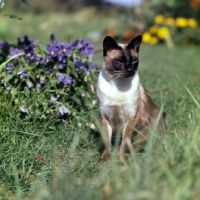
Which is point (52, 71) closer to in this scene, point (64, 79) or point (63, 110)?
point (64, 79)

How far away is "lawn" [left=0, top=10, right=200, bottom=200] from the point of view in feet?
7.99

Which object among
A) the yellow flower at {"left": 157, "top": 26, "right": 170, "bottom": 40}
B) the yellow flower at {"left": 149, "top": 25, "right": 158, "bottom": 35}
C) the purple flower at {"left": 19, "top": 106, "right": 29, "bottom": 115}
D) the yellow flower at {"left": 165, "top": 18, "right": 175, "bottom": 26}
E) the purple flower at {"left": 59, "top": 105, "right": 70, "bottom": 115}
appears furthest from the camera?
the yellow flower at {"left": 165, "top": 18, "right": 175, "bottom": 26}

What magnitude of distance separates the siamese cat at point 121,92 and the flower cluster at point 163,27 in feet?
36.5

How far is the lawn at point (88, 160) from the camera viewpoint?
7.99 ft

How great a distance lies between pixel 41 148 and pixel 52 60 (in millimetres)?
1214

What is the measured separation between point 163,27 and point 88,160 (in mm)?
12359

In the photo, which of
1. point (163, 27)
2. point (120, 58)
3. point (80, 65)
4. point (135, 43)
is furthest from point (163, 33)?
point (120, 58)

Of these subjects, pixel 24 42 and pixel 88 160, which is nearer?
pixel 88 160

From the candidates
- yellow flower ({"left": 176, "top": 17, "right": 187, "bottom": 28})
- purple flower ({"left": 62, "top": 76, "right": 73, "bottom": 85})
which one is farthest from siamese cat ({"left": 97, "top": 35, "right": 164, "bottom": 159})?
yellow flower ({"left": 176, "top": 17, "right": 187, "bottom": 28})

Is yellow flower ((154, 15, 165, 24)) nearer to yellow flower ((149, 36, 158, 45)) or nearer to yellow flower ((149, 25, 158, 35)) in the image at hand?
yellow flower ((149, 25, 158, 35))

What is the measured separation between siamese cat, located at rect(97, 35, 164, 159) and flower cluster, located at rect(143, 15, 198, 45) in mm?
11119

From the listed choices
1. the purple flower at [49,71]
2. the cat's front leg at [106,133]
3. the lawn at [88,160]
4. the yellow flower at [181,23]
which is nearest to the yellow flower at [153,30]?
the yellow flower at [181,23]

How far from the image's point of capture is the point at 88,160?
3943 millimetres

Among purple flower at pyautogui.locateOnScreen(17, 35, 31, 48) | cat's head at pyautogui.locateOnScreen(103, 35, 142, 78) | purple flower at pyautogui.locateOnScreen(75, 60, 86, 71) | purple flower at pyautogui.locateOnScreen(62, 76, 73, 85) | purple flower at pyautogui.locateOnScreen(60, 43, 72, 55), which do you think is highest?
cat's head at pyautogui.locateOnScreen(103, 35, 142, 78)
